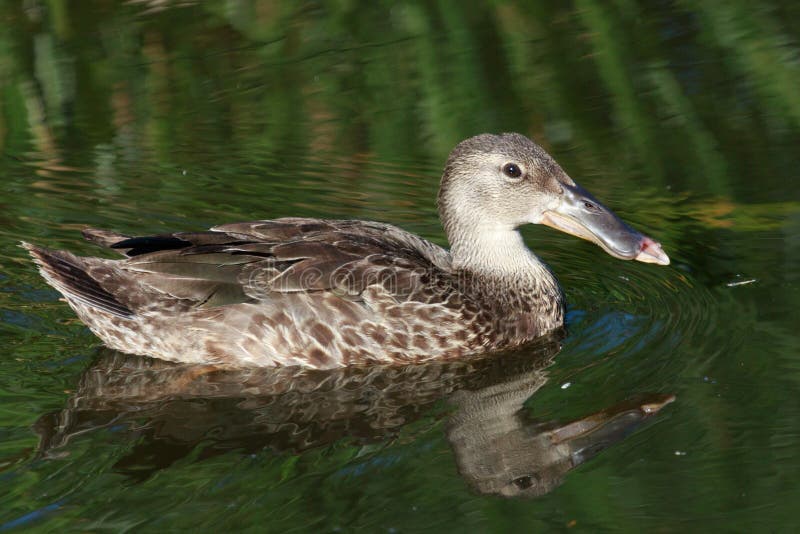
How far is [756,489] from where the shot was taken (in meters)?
5.89

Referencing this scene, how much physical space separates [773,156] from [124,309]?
16.7ft

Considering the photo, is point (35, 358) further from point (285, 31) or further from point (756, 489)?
point (285, 31)

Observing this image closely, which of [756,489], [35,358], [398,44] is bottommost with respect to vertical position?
[756,489]

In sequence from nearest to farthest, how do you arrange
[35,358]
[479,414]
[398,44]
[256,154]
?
1. [479,414]
2. [35,358]
3. [256,154]
4. [398,44]

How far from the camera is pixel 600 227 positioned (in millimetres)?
7988

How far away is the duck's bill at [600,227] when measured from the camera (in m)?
7.86

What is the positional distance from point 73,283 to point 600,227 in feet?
10.5

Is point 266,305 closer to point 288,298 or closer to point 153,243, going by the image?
point 288,298

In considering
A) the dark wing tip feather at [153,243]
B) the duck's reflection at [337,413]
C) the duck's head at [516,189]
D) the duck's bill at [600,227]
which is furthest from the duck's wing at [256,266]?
the duck's bill at [600,227]

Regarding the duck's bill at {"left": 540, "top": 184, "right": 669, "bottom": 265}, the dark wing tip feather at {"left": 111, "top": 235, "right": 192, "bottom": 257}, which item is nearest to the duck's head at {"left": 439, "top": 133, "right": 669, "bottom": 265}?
the duck's bill at {"left": 540, "top": 184, "right": 669, "bottom": 265}

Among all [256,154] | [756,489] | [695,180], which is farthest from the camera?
[256,154]

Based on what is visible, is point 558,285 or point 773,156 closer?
point 558,285

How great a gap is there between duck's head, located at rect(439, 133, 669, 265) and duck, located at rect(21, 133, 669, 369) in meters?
0.03

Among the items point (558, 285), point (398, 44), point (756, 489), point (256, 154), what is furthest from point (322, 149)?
point (756, 489)
